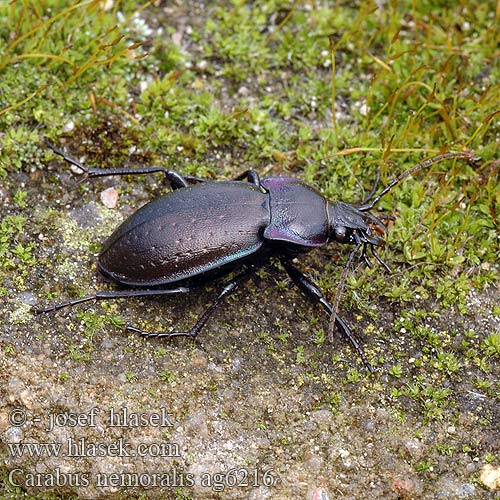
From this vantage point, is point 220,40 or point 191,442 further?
point 220,40

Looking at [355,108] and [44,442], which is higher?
[355,108]

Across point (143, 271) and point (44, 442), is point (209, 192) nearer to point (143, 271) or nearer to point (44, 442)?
point (143, 271)

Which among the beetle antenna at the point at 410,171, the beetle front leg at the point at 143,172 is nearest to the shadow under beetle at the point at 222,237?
the beetle antenna at the point at 410,171

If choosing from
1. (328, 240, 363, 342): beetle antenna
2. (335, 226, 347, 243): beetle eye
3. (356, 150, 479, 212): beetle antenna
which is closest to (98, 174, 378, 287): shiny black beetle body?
(335, 226, 347, 243): beetle eye

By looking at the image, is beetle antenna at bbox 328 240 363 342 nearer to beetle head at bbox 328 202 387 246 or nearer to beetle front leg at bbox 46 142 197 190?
beetle head at bbox 328 202 387 246

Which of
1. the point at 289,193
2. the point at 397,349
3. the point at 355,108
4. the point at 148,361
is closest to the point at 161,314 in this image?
the point at 148,361

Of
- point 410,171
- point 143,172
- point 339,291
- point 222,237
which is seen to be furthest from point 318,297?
point 143,172

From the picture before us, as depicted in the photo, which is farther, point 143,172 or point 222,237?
point 143,172

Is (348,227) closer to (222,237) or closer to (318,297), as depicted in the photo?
(318,297)
